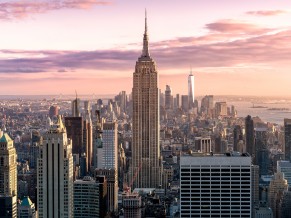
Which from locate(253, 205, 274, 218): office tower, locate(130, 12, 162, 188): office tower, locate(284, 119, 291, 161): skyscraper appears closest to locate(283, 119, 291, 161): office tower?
locate(284, 119, 291, 161): skyscraper

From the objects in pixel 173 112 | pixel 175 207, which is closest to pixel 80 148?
pixel 173 112

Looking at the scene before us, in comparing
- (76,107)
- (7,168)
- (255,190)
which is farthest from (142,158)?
Answer: (255,190)

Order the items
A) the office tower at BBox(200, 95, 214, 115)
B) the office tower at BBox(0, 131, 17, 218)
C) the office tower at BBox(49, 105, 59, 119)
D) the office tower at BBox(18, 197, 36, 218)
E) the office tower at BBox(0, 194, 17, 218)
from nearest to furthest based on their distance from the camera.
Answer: the office tower at BBox(18, 197, 36, 218) → the office tower at BBox(0, 194, 17, 218) → the office tower at BBox(49, 105, 59, 119) → the office tower at BBox(0, 131, 17, 218) → the office tower at BBox(200, 95, 214, 115)

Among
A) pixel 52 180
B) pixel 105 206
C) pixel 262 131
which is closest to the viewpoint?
pixel 52 180

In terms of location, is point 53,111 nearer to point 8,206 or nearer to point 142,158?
point 8,206

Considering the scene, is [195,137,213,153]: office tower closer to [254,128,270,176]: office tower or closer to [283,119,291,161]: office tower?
[254,128,270,176]: office tower

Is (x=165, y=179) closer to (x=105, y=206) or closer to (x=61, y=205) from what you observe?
(x=105, y=206)
